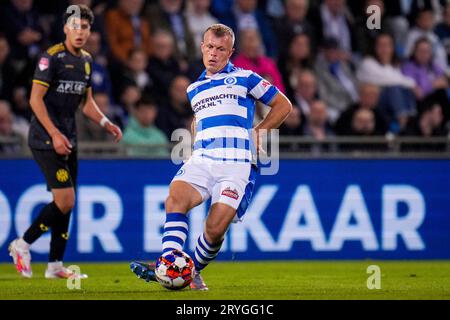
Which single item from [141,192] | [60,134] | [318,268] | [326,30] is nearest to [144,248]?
[141,192]

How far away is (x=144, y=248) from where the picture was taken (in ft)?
46.7

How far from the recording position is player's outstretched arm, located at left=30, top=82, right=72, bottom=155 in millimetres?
11109

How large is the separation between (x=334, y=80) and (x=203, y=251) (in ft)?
28.4

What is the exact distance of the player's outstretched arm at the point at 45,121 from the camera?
437 inches

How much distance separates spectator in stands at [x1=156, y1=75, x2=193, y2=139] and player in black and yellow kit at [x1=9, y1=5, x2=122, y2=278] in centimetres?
420

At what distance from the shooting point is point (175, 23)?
17.0 meters

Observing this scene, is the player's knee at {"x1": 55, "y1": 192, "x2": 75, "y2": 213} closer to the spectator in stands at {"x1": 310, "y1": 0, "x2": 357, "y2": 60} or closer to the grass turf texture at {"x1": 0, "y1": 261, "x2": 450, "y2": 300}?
the grass turf texture at {"x1": 0, "y1": 261, "x2": 450, "y2": 300}

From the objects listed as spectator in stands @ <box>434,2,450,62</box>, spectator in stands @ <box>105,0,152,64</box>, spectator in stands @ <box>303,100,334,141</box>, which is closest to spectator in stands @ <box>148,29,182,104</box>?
spectator in stands @ <box>105,0,152,64</box>

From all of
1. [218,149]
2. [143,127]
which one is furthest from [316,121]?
[218,149]

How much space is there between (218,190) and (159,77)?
23.7ft

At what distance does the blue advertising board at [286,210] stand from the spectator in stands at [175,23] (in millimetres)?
3266

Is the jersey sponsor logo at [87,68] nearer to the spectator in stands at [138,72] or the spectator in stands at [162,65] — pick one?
the spectator in stands at [138,72]

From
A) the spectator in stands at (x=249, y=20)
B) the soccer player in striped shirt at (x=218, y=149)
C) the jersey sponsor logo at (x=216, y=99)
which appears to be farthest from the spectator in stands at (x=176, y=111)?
the jersey sponsor logo at (x=216, y=99)

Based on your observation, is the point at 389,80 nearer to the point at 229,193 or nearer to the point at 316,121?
the point at 316,121
